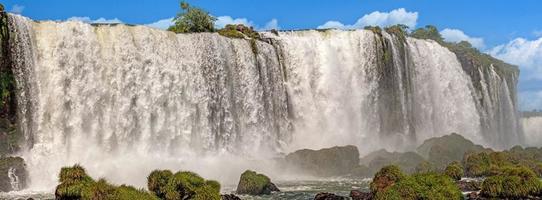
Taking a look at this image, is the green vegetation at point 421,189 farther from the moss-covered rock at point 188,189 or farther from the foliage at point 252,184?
the foliage at point 252,184

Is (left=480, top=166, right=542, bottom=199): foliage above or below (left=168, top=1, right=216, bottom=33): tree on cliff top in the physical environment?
below

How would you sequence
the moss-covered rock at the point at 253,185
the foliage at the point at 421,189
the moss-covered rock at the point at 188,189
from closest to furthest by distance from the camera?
the moss-covered rock at the point at 188,189, the foliage at the point at 421,189, the moss-covered rock at the point at 253,185

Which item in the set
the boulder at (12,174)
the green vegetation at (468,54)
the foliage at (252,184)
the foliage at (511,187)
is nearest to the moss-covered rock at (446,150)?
the foliage at (511,187)

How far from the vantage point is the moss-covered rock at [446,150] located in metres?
37.3

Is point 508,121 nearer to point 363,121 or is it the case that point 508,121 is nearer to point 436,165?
point 363,121

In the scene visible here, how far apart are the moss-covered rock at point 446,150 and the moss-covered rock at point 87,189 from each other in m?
21.6

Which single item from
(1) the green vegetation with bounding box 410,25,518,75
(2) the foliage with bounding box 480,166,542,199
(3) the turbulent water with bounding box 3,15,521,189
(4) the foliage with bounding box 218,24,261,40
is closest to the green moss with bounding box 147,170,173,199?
(3) the turbulent water with bounding box 3,15,521,189

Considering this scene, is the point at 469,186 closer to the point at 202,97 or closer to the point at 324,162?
the point at 324,162

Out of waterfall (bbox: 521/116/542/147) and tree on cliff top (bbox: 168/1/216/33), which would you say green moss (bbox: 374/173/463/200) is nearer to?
tree on cliff top (bbox: 168/1/216/33)

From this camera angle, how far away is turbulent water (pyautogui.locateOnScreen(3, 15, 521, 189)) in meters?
29.6

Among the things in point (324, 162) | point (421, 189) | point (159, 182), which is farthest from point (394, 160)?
point (159, 182)

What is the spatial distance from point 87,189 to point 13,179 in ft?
35.7

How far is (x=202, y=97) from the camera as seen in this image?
116 feet

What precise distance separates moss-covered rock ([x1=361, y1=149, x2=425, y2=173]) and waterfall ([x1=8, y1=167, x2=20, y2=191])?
17.2m
